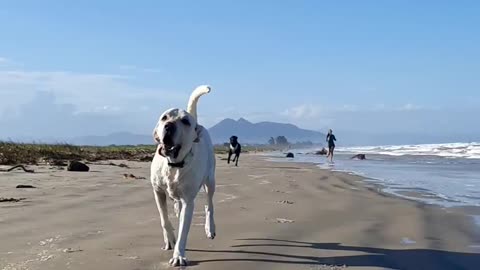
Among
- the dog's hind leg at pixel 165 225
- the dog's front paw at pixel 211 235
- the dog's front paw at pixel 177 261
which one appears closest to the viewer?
the dog's front paw at pixel 177 261

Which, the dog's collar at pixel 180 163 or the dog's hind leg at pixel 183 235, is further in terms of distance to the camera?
the dog's collar at pixel 180 163

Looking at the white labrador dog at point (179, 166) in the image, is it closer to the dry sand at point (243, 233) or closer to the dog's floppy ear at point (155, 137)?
the dog's floppy ear at point (155, 137)

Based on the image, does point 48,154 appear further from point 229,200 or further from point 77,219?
point 77,219

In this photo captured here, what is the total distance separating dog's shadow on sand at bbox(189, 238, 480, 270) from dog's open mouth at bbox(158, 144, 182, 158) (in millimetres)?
1009

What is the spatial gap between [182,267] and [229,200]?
5.31 metres

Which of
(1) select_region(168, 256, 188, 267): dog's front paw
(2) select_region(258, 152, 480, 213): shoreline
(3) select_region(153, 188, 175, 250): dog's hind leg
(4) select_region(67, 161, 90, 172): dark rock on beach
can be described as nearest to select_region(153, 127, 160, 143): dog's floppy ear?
(3) select_region(153, 188, 175, 250): dog's hind leg

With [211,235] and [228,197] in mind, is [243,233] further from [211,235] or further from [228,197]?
[228,197]

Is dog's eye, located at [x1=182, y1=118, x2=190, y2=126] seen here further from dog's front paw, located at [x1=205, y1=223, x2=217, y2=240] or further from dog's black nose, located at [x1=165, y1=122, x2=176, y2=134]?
dog's front paw, located at [x1=205, y1=223, x2=217, y2=240]

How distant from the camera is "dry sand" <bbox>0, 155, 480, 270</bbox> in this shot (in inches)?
213

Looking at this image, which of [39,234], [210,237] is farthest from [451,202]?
[39,234]

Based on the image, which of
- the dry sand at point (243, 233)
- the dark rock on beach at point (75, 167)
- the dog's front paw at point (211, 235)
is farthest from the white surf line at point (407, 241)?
the dark rock on beach at point (75, 167)

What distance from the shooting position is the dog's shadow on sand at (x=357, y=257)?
5441 millimetres

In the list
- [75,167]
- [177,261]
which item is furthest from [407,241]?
[75,167]

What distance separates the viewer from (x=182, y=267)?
502 centimetres
